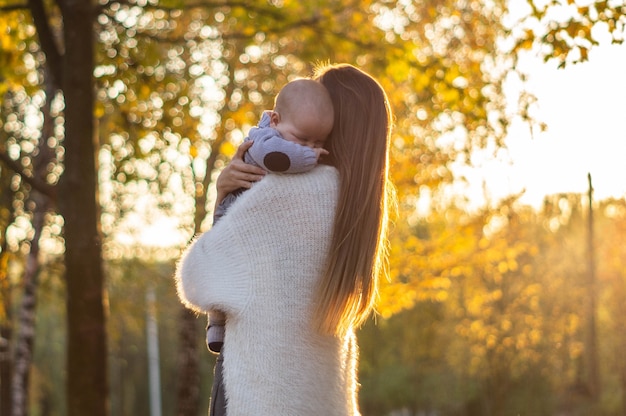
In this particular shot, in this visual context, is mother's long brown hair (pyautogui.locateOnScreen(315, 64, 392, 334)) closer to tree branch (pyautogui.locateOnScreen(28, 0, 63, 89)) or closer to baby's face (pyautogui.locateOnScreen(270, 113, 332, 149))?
baby's face (pyautogui.locateOnScreen(270, 113, 332, 149))

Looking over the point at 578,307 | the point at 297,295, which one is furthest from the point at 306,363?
the point at 578,307

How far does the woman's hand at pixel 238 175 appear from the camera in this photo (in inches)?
121

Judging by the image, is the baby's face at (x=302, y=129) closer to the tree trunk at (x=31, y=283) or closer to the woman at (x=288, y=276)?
the woman at (x=288, y=276)

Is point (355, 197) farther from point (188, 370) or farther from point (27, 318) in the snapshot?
point (188, 370)

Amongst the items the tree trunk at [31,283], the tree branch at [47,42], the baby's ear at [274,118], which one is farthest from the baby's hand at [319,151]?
the tree trunk at [31,283]

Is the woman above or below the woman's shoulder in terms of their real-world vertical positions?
below

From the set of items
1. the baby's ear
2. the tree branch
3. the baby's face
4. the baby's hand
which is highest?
the tree branch

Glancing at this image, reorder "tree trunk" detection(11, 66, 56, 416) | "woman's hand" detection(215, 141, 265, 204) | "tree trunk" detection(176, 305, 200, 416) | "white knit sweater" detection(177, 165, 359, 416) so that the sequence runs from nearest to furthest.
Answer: "white knit sweater" detection(177, 165, 359, 416), "woman's hand" detection(215, 141, 265, 204), "tree trunk" detection(11, 66, 56, 416), "tree trunk" detection(176, 305, 200, 416)

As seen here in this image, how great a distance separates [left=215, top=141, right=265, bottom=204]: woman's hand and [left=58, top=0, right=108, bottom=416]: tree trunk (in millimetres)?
3814

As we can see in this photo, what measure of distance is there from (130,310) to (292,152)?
52.3 ft

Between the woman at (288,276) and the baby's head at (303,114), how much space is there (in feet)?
0.37

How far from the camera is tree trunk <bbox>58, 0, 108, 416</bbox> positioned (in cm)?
674

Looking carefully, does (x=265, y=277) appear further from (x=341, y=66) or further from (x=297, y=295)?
(x=341, y=66)

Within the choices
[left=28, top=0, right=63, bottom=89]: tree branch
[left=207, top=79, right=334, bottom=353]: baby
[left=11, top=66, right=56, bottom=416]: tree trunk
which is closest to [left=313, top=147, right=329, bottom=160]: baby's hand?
[left=207, top=79, right=334, bottom=353]: baby
